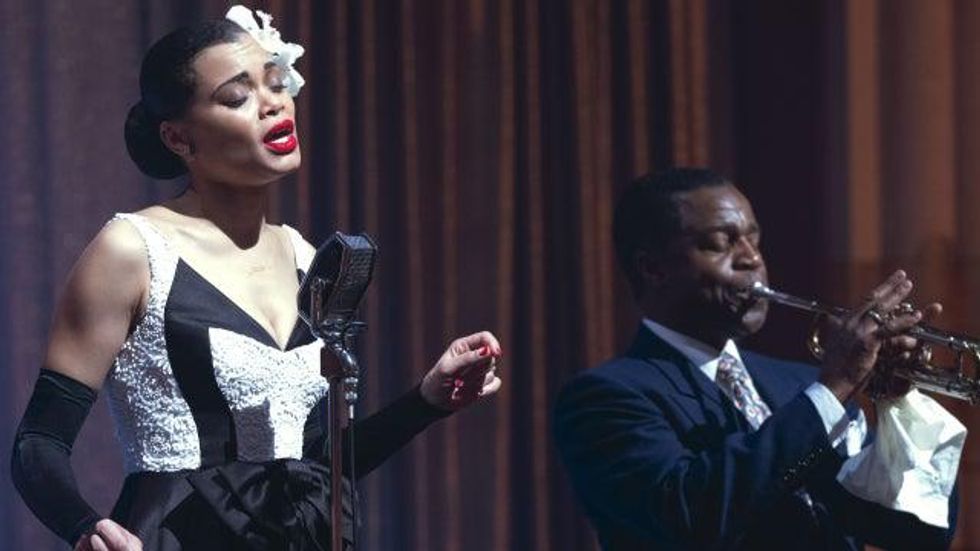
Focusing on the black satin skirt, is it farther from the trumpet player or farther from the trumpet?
the trumpet

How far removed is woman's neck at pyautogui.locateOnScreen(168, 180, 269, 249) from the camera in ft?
8.61

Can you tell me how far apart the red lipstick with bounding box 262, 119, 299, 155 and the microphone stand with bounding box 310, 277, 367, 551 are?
34 cm

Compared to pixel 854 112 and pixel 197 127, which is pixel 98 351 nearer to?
pixel 197 127

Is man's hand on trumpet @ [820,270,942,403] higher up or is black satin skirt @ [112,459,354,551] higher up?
man's hand on trumpet @ [820,270,942,403]

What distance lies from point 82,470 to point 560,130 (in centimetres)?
126

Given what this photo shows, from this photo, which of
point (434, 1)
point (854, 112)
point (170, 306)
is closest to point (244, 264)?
point (170, 306)

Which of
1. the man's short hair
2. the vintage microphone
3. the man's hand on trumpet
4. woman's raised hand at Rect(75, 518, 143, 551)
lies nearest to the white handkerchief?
the man's hand on trumpet

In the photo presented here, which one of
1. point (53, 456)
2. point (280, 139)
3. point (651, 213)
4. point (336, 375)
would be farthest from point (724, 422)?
point (53, 456)

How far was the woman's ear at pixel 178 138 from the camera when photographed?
2629 millimetres

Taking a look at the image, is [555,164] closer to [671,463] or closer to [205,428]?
[671,463]

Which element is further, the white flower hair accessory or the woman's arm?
the white flower hair accessory

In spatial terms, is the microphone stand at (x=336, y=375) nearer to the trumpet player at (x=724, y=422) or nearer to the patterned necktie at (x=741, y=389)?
the trumpet player at (x=724, y=422)

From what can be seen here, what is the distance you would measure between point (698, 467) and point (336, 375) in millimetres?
885

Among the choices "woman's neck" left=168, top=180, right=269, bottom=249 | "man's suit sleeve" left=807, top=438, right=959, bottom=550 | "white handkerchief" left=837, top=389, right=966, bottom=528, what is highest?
"woman's neck" left=168, top=180, right=269, bottom=249
